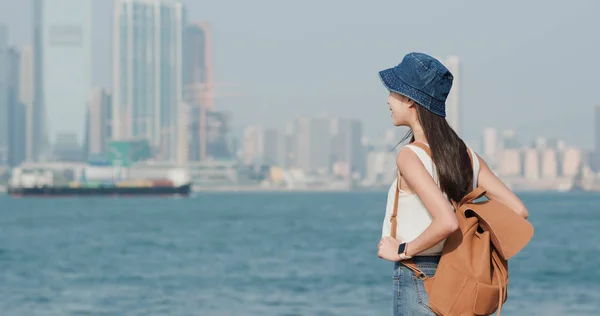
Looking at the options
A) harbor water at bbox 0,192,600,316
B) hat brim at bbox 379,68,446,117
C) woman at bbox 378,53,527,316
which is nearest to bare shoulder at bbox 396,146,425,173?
woman at bbox 378,53,527,316

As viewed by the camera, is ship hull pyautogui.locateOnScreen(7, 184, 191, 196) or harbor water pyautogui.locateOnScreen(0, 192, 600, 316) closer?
harbor water pyautogui.locateOnScreen(0, 192, 600, 316)

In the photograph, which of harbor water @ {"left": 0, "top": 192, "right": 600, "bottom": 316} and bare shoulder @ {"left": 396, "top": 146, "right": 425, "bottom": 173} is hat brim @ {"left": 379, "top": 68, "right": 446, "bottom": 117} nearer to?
bare shoulder @ {"left": 396, "top": 146, "right": 425, "bottom": 173}

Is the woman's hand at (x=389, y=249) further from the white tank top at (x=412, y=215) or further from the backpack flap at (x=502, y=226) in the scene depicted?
the backpack flap at (x=502, y=226)

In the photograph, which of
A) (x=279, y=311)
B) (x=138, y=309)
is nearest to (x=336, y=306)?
(x=279, y=311)

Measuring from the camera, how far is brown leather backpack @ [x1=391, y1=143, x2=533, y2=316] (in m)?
3.37

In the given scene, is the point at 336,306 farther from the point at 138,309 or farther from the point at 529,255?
the point at 529,255

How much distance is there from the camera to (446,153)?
3.48 meters

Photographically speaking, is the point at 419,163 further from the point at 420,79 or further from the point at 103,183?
the point at 103,183

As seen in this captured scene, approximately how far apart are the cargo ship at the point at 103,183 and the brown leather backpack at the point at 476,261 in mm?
114684

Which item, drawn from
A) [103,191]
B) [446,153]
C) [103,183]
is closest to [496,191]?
[446,153]

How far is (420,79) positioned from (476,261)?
1.71 feet

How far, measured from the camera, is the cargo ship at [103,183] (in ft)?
389

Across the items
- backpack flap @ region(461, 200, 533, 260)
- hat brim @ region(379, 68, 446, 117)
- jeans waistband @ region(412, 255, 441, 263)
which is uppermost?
hat brim @ region(379, 68, 446, 117)

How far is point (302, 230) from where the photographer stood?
4953 centimetres
